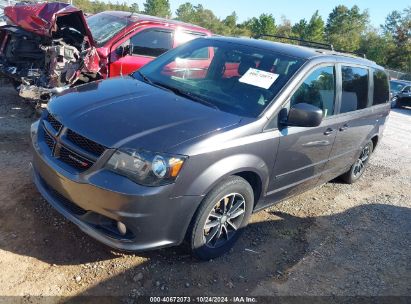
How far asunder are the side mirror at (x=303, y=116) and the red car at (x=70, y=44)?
3.60 metres

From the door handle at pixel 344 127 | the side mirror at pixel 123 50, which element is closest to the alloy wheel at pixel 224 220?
the door handle at pixel 344 127

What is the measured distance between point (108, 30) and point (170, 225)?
511cm

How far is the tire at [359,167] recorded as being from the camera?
5905mm

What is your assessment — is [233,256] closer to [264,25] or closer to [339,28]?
[264,25]

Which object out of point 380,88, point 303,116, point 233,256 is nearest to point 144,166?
point 233,256

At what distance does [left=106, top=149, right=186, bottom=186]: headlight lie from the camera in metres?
2.79

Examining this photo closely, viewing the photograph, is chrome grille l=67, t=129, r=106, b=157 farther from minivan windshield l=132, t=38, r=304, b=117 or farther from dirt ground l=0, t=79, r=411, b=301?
minivan windshield l=132, t=38, r=304, b=117

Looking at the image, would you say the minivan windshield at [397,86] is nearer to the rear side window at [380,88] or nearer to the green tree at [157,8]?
the rear side window at [380,88]

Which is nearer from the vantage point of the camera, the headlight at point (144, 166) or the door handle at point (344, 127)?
the headlight at point (144, 166)

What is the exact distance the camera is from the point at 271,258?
3756 millimetres

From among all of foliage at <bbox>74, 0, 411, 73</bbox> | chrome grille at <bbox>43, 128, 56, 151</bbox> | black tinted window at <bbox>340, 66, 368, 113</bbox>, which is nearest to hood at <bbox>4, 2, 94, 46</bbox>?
chrome grille at <bbox>43, 128, 56, 151</bbox>

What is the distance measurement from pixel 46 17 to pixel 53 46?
0.44m

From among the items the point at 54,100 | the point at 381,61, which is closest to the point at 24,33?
the point at 54,100

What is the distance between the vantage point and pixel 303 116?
3.48 metres
